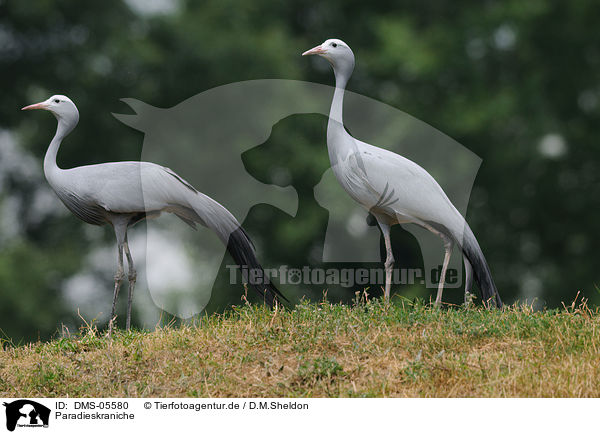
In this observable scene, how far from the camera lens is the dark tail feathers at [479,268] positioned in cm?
780

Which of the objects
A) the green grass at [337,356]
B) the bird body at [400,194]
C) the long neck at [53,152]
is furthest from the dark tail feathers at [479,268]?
the long neck at [53,152]

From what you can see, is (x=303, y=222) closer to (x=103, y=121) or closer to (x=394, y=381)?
(x=103, y=121)

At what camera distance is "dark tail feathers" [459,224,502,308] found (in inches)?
307

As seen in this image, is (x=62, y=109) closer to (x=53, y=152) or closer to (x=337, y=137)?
(x=53, y=152)

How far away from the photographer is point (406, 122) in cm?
1544

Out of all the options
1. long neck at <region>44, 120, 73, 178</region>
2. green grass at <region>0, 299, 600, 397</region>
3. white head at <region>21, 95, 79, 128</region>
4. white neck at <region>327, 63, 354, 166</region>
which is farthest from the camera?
white head at <region>21, 95, 79, 128</region>

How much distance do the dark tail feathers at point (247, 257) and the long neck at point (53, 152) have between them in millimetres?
1859

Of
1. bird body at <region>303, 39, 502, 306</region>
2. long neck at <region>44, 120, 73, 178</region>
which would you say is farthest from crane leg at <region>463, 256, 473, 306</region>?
long neck at <region>44, 120, 73, 178</region>

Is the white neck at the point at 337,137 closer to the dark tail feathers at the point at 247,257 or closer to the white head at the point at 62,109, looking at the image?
the dark tail feathers at the point at 247,257

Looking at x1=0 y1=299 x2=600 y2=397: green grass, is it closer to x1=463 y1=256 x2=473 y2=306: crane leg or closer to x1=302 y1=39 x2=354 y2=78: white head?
x1=463 y1=256 x2=473 y2=306: crane leg

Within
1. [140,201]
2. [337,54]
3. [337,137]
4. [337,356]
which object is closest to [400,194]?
[337,137]

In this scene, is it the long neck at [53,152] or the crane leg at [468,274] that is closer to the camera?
the crane leg at [468,274]

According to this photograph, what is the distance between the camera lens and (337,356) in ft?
20.7

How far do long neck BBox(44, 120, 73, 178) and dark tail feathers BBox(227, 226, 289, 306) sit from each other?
6.10 feet
